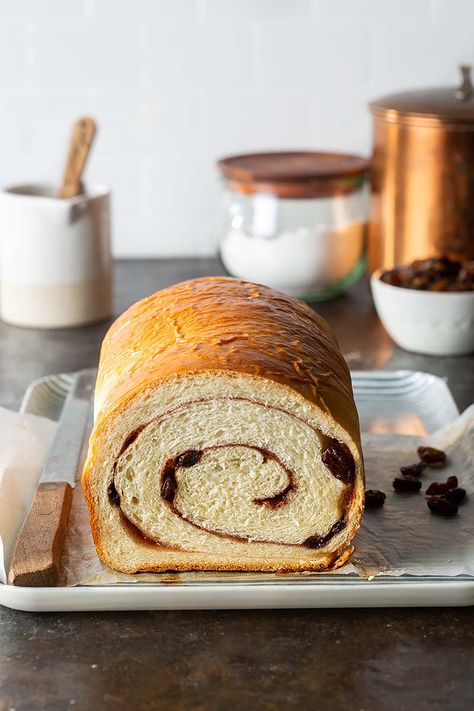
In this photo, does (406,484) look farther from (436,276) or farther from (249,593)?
(436,276)

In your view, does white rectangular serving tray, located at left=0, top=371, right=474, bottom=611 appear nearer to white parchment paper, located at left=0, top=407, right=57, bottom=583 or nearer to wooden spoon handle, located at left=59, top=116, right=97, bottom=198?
white parchment paper, located at left=0, top=407, right=57, bottom=583

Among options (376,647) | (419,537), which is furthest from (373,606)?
(419,537)

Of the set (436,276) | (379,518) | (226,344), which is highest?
(226,344)

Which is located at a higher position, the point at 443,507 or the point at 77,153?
the point at 77,153

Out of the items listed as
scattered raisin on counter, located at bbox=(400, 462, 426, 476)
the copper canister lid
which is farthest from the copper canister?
scattered raisin on counter, located at bbox=(400, 462, 426, 476)

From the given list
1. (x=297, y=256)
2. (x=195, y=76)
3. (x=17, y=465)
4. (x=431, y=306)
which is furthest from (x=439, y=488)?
(x=195, y=76)

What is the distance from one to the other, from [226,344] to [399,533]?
1.09 feet

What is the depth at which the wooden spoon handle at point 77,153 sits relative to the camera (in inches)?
87.7

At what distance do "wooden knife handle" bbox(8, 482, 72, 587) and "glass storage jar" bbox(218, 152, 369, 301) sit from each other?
1.05m

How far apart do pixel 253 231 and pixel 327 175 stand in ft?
0.67

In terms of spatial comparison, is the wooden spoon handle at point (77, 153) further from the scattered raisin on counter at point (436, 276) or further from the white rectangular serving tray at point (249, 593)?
the white rectangular serving tray at point (249, 593)

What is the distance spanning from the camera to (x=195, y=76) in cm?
271

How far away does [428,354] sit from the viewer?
2174 mm

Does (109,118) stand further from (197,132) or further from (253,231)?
(253,231)
